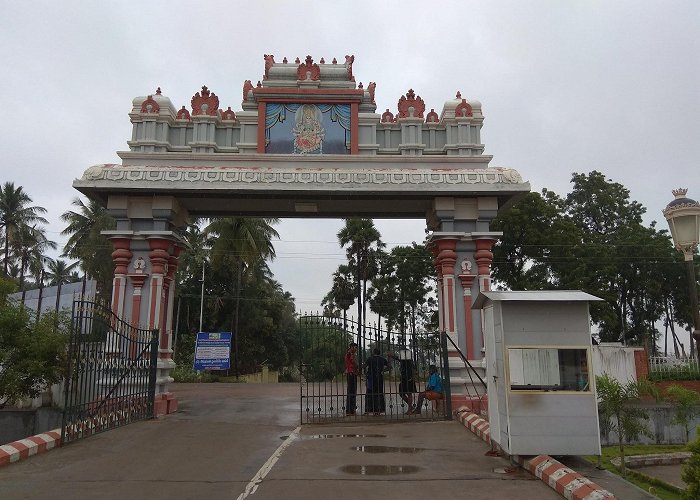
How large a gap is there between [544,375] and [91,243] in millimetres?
29588

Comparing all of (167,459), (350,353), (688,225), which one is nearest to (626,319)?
(350,353)

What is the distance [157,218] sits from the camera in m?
12.5

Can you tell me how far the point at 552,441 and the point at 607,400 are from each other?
2.93 metres

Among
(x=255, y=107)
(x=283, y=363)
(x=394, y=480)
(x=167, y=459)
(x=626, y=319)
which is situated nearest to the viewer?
(x=394, y=480)

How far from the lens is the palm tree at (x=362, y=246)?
3600 centimetres

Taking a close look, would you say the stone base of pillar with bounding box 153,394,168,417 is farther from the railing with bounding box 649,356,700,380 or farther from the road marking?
the railing with bounding box 649,356,700,380

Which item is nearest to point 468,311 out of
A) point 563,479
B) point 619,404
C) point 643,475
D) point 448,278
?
point 448,278

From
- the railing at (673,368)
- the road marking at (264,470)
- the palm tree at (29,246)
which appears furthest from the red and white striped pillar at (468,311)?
the palm tree at (29,246)

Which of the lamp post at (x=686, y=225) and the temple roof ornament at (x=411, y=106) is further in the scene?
the temple roof ornament at (x=411, y=106)

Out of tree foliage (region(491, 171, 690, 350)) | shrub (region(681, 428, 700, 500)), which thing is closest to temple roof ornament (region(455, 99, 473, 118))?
shrub (region(681, 428, 700, 500))

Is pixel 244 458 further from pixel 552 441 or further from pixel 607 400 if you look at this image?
pixel 607 400

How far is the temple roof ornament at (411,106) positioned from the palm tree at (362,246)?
73.0 ft

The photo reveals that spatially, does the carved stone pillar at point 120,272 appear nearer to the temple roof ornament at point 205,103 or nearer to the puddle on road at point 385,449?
the temple roof ornament at point 205,103

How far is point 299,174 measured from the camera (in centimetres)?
1240
